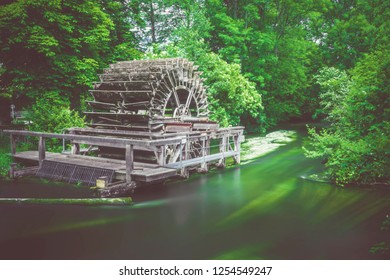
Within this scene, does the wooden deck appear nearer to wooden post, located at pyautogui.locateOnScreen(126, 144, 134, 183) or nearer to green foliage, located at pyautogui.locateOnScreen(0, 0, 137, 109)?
wooden post, located at pyautogui.locateOnScreen(126, 144, 134, 183)

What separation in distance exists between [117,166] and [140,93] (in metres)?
3.02

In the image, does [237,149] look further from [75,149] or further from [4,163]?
[4,163]

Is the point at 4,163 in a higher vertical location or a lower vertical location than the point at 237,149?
lower

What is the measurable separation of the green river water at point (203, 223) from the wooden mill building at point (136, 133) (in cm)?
70

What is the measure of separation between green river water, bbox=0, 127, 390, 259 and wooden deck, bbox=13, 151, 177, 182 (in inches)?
26.3

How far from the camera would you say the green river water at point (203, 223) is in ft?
22.3

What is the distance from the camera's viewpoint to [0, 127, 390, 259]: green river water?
6.79 meters

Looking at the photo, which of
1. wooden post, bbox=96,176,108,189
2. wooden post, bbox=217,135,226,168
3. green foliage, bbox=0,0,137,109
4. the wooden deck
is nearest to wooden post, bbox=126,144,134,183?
the wooden deck

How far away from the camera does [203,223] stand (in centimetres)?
839

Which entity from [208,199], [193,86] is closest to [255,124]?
[193,86]

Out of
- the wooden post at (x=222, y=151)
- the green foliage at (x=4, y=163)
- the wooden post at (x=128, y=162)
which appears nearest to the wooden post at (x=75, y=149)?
the green foliage at (x=4, y=163)

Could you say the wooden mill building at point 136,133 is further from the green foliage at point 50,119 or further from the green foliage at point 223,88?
the green foliage at point 223,88

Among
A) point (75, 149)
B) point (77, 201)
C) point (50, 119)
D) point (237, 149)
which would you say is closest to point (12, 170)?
point (75, 149)

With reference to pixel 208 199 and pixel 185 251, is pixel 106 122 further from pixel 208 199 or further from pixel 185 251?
pixel 185 251
